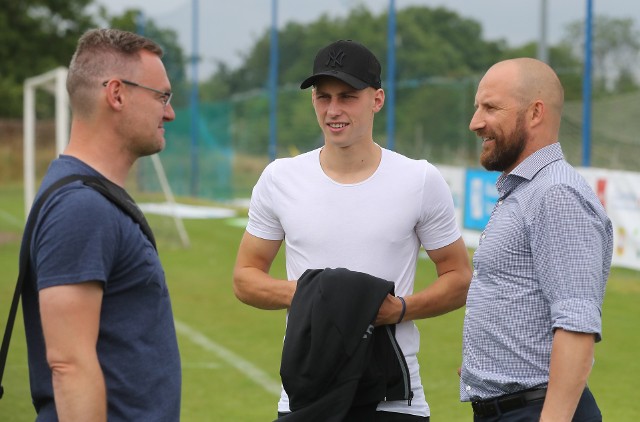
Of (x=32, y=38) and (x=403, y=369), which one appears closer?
(x=403, y=369)

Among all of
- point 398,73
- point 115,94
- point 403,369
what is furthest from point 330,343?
point 398,73

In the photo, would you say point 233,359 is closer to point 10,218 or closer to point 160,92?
point 160,92

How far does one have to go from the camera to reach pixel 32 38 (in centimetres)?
4819

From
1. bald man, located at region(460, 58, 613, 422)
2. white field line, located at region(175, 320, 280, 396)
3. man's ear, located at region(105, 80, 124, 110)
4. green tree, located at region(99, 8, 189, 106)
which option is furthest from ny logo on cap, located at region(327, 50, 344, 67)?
green tree, located at region(99, 8, 189, 106)

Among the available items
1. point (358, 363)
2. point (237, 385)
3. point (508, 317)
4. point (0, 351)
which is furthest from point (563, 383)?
point (237, 385)

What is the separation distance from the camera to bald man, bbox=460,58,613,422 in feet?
10.6

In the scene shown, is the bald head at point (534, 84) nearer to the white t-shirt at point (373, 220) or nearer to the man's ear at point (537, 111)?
the man's ear at point (537, 111)

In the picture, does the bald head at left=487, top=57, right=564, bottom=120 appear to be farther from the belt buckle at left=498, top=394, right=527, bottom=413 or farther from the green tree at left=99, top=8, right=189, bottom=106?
the green tree at left=99, top=8, right=189, bottom=106

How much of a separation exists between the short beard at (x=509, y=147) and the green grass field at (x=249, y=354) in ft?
12.6

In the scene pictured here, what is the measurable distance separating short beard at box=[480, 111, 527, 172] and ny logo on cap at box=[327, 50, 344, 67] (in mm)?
715

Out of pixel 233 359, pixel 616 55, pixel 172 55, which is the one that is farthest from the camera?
pixel 172 55

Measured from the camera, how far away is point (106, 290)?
2988 millimetres

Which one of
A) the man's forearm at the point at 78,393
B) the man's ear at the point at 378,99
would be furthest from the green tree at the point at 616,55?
the man's forearm at the point at 78,393

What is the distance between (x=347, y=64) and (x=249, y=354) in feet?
18.8
